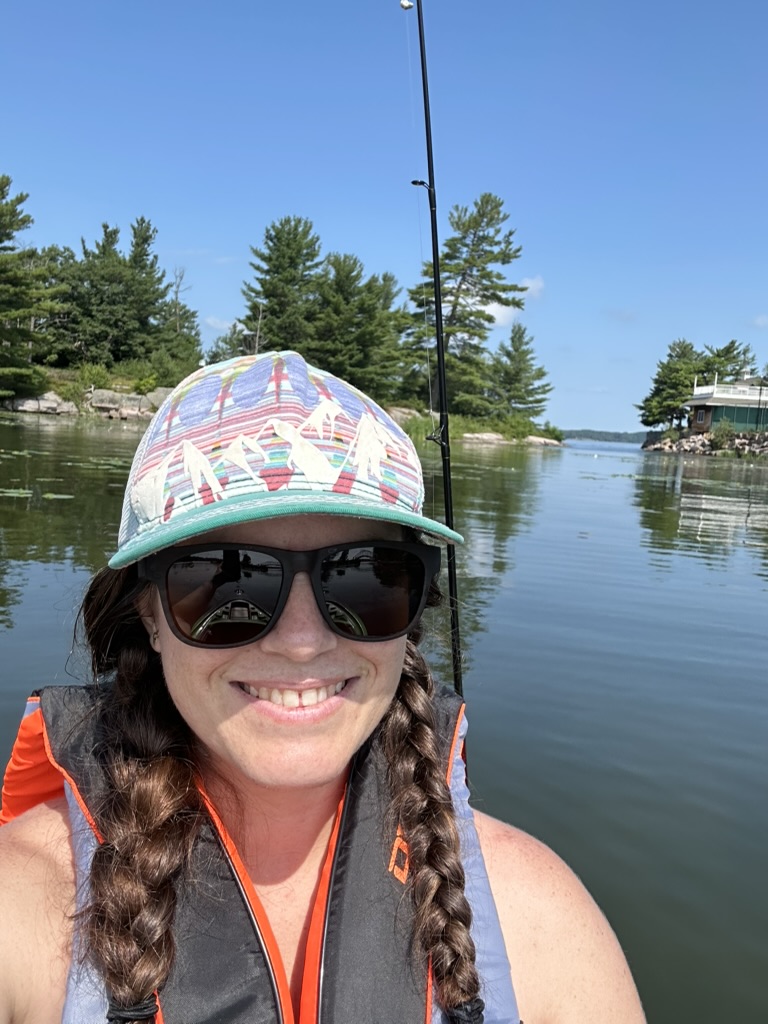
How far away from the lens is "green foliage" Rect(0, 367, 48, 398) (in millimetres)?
28422

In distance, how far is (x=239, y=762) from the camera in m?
1.11

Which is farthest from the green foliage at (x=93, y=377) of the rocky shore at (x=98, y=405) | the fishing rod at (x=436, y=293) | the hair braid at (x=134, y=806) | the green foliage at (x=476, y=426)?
the hair braid at (x=134, y=806)

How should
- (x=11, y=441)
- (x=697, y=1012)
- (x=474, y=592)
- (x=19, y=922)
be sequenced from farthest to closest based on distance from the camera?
1. (x=11, y=441)
2. (x=474, y=592)
3. (x=697, y=1012)
4. (x=19, y=922)

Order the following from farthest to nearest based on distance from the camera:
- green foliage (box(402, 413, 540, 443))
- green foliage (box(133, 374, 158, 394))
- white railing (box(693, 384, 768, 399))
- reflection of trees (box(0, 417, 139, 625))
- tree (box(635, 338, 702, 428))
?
1. tree (box(635, 338, 702, 428))
2. white railing (box(693, 384, 768, 399))
3. green foliage (box(402, 413, 540, 443))
4. green foliage (box(133, 374, 158, 394))
5. reflection of trees (box(0, 417, 139, 625))

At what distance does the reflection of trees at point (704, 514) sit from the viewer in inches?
377

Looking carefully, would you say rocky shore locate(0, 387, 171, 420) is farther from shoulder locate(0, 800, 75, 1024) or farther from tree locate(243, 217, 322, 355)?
shoulder locate(0, 800, 75, 1024)

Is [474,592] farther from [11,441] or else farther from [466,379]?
[466,379]

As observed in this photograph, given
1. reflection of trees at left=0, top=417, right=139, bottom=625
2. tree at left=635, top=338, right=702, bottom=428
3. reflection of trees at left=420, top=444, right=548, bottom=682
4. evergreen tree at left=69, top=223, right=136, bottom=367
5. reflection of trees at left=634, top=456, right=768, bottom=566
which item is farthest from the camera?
tree at left=635, top=338, right=702, bottom=428

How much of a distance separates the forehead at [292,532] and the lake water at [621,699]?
571mm

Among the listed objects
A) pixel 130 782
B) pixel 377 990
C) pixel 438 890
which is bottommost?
pixel 377 990

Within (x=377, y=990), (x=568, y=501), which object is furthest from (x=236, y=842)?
(x=568, y=501)

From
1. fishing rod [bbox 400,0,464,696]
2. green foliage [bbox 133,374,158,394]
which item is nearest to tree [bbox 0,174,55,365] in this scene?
green foliage [bbox 133,374,158,394]

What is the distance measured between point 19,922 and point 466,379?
44257 millimetres

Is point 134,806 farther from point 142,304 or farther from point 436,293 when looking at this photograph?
point 142,304
